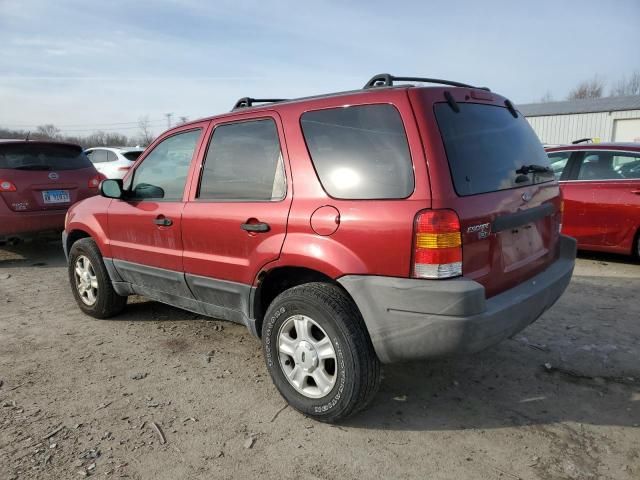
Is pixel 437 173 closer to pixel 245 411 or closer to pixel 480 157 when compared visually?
pixel 480 157

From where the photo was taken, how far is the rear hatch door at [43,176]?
21.5 feet

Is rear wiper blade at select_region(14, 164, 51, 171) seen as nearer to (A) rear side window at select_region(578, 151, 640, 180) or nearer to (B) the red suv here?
(B) the red suv

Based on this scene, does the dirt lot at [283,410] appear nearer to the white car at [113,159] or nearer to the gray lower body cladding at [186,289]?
the gray lower body cladding at [186,289]

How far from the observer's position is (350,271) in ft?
8.46

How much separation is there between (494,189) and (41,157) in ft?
21.4

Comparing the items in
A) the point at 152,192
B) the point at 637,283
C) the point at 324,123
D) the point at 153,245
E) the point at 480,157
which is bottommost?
the point at 637,283

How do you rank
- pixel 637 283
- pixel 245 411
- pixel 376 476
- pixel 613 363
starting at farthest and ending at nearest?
pixel 637 283 → pixel 613 363 → pixel 245 411 → pixel 376 476

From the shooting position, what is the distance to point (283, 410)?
3010 mm

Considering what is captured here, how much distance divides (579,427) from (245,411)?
193 centimetres

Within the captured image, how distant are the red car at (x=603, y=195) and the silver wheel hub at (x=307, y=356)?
4.74m

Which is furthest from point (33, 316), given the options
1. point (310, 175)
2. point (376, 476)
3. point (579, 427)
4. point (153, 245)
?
point (579, 427)

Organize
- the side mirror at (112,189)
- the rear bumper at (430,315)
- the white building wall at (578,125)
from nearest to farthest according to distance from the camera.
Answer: the rear bumper at (430,315) < the side mirror at (112,189) < the white building wall at (578,125)

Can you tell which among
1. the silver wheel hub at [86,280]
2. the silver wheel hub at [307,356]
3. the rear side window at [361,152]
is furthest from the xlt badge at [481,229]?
the silver wheel hub at [86,280]

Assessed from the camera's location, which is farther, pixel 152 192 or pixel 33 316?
pixel 33 316
